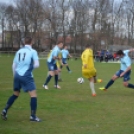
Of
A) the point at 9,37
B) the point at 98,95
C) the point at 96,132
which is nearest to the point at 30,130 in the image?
the point at 96,132

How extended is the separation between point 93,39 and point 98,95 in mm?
62647

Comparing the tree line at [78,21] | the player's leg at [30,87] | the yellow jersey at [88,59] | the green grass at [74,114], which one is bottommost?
the green grass at [74,114]

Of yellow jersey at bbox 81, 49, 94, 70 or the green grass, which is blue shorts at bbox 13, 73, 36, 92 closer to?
the green grass

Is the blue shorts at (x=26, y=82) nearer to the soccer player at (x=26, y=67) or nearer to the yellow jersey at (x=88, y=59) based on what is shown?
the soccer player at (x=26, y=67)

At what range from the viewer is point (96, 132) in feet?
22.4

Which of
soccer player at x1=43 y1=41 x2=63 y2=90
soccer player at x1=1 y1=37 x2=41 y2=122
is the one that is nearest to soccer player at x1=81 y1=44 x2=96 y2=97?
soccer player at x1=43 y1=41 x2=63 y2=90

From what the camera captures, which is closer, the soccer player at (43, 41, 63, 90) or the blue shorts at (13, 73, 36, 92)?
the blue shorts at (13, 73, 36, 92)

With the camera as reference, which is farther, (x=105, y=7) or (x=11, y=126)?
(x=105, y=7)

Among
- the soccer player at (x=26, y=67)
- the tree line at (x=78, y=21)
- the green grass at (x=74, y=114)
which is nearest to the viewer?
the green grass at (x=74, y=114)

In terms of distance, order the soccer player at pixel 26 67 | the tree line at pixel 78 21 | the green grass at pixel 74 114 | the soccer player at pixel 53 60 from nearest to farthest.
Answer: the green grass at pixel 74 114
the soccer player at pixel 26 67
the soccer player at pixel 53 60
the tree line at pixel 78 21

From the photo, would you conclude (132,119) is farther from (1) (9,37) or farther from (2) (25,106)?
(1) (9,37)

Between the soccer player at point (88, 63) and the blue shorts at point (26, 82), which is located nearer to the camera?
the blue shorts at point (26, 82)

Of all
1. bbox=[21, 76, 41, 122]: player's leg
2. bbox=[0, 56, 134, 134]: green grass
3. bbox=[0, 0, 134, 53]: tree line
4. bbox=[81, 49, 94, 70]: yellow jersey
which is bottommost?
bbox=[0, 56, 134, 134]: green grass

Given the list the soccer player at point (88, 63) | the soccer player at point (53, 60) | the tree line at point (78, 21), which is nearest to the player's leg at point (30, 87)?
the soccer player at point (88, 63)
